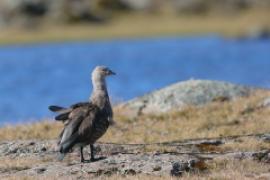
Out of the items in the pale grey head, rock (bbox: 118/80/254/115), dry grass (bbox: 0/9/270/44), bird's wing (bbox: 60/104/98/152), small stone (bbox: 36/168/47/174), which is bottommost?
small stone (bbox: 36/168/47/174)

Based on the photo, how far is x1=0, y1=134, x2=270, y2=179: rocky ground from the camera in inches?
517

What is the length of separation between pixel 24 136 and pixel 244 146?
482cm

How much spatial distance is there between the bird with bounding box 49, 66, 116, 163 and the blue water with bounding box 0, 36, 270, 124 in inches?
622

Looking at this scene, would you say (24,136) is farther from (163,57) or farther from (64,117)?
(163,57)

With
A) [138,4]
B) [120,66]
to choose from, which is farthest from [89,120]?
[138,4]

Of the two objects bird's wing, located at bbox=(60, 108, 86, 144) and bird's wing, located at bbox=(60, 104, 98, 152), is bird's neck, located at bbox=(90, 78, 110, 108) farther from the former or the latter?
bird's wing, located at bbox=(60, 108, 86, 144)

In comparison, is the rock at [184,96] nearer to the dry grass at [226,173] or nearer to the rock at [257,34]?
the dry grass at [226,173]

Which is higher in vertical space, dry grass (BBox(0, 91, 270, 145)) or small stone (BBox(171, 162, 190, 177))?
A: dry grass (BBox(0, 91, 270, 145))

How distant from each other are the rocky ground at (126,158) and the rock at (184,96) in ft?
14.2

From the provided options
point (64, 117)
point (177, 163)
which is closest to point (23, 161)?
point (64, 117)

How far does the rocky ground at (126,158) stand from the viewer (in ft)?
43.1

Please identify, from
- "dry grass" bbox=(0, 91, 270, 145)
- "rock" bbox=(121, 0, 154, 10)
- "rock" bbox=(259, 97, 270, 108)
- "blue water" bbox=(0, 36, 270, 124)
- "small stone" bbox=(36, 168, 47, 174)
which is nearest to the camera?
"small stone" bbox=(36, 168, 47, 174)

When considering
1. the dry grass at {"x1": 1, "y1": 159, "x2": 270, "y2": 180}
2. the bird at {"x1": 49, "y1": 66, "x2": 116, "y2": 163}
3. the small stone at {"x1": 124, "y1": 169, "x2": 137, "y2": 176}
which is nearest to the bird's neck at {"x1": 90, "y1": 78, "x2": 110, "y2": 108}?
the bird at {"x1": 49, "y1": 66, "x2": 116, "y2": 163}

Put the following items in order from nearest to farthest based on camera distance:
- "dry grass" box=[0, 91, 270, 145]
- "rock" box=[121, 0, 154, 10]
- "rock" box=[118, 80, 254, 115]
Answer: "dry grass" box=[0, 91, 270, 145]
"rock" box=[118, 80, 254, 115]
"rock" box=[121, 0, 154, 10]
